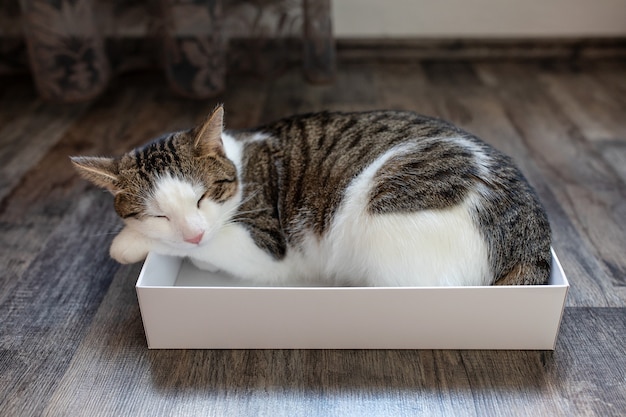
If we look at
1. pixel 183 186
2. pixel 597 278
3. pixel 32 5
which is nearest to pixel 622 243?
pixel 597 278

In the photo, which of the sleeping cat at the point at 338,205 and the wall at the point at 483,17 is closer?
the sleeping cat at the point at 338,205

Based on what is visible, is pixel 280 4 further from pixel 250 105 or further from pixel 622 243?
pixel 622 243

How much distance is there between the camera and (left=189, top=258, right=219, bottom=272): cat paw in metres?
1.43

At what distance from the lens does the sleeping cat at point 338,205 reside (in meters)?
1.22

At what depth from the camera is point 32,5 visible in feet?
7.02

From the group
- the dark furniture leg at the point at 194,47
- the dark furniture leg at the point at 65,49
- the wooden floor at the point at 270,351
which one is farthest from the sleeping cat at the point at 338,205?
the dark furniture leg at the point at 65,49

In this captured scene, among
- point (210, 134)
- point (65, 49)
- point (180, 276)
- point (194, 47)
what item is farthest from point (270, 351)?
point (65, 49)

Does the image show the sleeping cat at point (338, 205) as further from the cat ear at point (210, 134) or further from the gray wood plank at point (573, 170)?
the gray wood plank at point (573, 170)

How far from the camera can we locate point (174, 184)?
1.23 metres

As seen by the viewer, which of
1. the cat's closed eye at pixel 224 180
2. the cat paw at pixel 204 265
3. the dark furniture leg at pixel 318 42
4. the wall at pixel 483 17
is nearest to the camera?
the cat's closed eye at pixel 224 180

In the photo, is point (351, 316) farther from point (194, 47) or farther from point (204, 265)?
point (194, 47)

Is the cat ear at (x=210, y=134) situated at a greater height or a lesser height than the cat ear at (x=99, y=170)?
greater

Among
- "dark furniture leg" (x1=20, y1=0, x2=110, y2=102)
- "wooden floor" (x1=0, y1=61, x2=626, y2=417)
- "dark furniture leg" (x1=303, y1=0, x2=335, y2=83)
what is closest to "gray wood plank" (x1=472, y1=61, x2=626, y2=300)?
"wooden floor" (x1=0, y1=61, x2=626, y2=417)

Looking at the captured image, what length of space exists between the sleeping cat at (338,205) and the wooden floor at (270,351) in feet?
0.60
